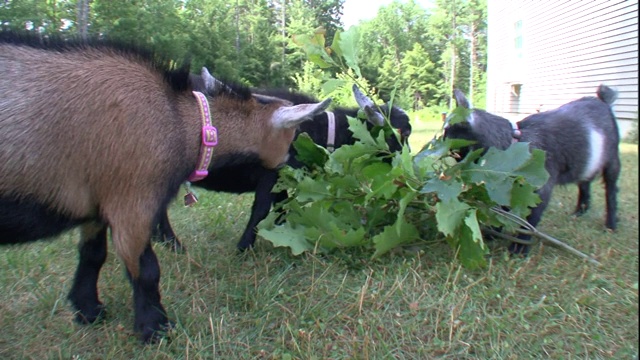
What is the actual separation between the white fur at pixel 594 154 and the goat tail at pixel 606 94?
605 mm

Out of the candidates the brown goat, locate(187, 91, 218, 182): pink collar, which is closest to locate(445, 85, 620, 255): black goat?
locate(187, 91, 218, 182): pink collar

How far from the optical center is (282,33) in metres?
19.3

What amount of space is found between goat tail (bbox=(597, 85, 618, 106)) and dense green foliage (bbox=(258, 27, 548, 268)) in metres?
2.04

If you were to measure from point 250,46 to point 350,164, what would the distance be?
1536 cm

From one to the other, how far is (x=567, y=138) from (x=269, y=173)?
8.32ft

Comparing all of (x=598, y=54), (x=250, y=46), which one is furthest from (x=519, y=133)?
(x=250, y=46)

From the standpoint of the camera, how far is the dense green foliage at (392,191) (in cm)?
320

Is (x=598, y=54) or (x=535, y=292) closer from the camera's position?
(x=535, y=292)

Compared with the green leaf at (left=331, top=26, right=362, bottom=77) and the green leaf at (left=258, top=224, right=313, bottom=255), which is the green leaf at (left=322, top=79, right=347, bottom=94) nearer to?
the green leaf at (left=331, top=26, right=362, bottom=77)

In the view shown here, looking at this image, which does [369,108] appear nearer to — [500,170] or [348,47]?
[348,47]

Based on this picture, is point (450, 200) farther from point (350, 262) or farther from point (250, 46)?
point (250, 46)

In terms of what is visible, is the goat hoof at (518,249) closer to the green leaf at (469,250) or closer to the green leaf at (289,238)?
the green leaf at (469,250)

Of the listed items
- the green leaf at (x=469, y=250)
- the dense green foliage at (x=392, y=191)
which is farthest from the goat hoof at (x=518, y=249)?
the green leaf at (x=469, y=250)

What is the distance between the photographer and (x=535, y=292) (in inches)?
124
